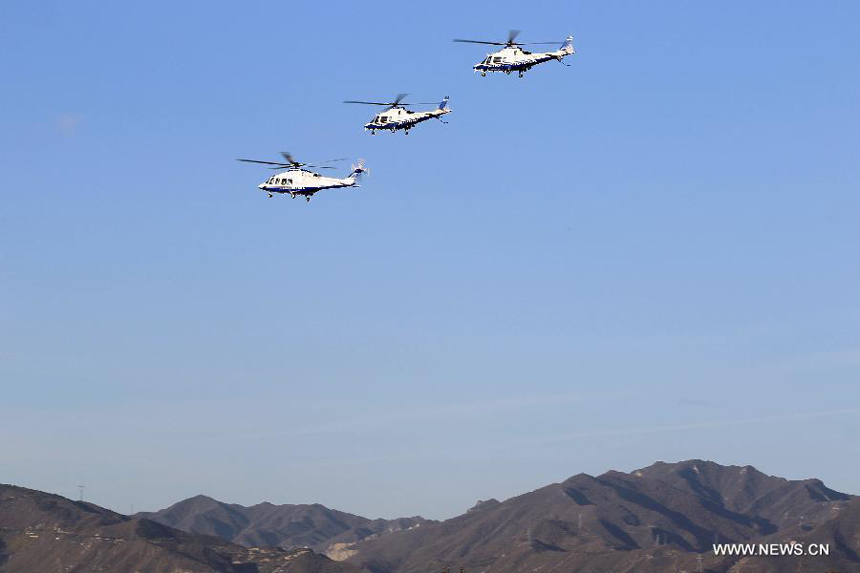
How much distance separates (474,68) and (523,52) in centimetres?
568

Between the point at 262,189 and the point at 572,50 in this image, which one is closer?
the point at 572,50

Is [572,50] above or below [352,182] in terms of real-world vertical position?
above

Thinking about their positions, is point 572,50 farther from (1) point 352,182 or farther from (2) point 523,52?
(1) point 352,182

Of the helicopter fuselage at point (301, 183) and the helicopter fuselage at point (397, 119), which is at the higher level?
the helicopter fuselage at point (397, 119)

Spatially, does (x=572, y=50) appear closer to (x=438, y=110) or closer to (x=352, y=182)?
(x=438, y=110)

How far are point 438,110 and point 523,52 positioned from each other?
34.1 ft

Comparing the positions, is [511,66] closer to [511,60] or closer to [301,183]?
[511,60]

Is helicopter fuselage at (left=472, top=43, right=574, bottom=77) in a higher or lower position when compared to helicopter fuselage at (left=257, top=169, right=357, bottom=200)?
higher

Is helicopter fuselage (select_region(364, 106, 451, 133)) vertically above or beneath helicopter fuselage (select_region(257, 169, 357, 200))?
above

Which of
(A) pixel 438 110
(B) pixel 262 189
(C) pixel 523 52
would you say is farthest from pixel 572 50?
(B) pixel 262 189

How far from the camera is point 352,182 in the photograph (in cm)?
13162

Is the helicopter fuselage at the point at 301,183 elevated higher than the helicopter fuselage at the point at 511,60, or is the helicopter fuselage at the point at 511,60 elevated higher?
the helicopter fuselage at the point at 511,60

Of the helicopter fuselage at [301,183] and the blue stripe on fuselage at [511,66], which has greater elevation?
the blue stripe on fuselage at [511,66]

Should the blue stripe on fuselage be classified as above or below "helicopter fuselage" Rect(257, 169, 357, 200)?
above
